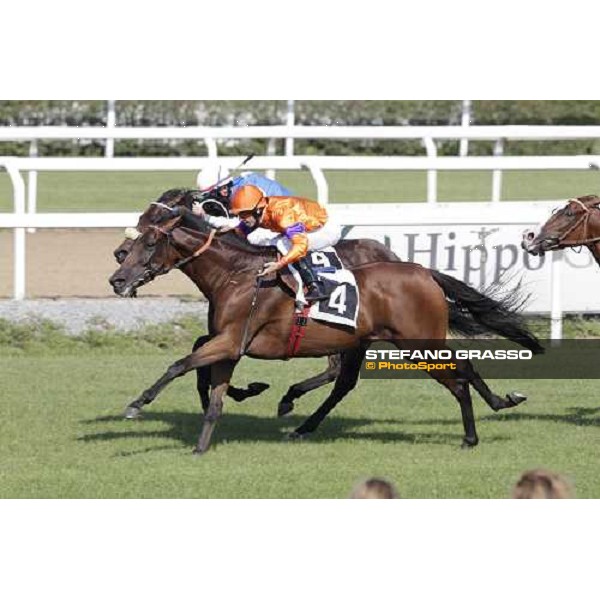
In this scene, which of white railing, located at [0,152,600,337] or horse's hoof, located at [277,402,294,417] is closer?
horse's hoof, located at [277,402,294,417]

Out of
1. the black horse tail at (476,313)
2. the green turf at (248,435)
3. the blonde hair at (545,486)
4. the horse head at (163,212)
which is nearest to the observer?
the blonde hair at (545,486)

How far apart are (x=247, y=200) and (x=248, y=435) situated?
4.48ft

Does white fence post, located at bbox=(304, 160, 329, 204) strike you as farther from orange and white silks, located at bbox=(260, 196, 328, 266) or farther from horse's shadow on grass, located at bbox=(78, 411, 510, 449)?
orange and white silks, located at bbox=(260, 196, 328, 266)

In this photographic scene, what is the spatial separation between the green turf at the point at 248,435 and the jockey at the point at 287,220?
34.8 inches

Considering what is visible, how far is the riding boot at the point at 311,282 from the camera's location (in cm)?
840

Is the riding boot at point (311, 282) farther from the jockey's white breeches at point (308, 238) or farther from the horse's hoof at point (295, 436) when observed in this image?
the horse's hoof at point (295, 436)

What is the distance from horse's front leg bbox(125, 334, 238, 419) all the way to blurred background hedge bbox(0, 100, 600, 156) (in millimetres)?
12687

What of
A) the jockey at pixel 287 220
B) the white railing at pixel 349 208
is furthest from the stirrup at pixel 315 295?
the white railing at pixel 349 208

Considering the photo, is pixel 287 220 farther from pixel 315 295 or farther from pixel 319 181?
pixel 319 181

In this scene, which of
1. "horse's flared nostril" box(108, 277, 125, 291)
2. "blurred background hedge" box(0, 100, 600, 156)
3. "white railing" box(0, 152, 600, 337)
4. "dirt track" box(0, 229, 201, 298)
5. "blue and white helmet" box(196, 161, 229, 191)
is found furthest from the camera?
"blurred background hedge" box(0, 100, 600, 156)

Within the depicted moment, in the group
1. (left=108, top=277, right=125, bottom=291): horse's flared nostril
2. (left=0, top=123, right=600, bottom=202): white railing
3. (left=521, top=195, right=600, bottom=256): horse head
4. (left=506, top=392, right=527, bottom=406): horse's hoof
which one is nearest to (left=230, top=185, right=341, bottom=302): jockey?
(left=108, top=277, right=125, bottom=291): horse's flared nostril

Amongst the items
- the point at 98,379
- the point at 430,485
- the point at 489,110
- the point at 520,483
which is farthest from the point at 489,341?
the point at 489,110

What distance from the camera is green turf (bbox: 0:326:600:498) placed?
7.47 meters

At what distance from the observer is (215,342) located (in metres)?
8.30
